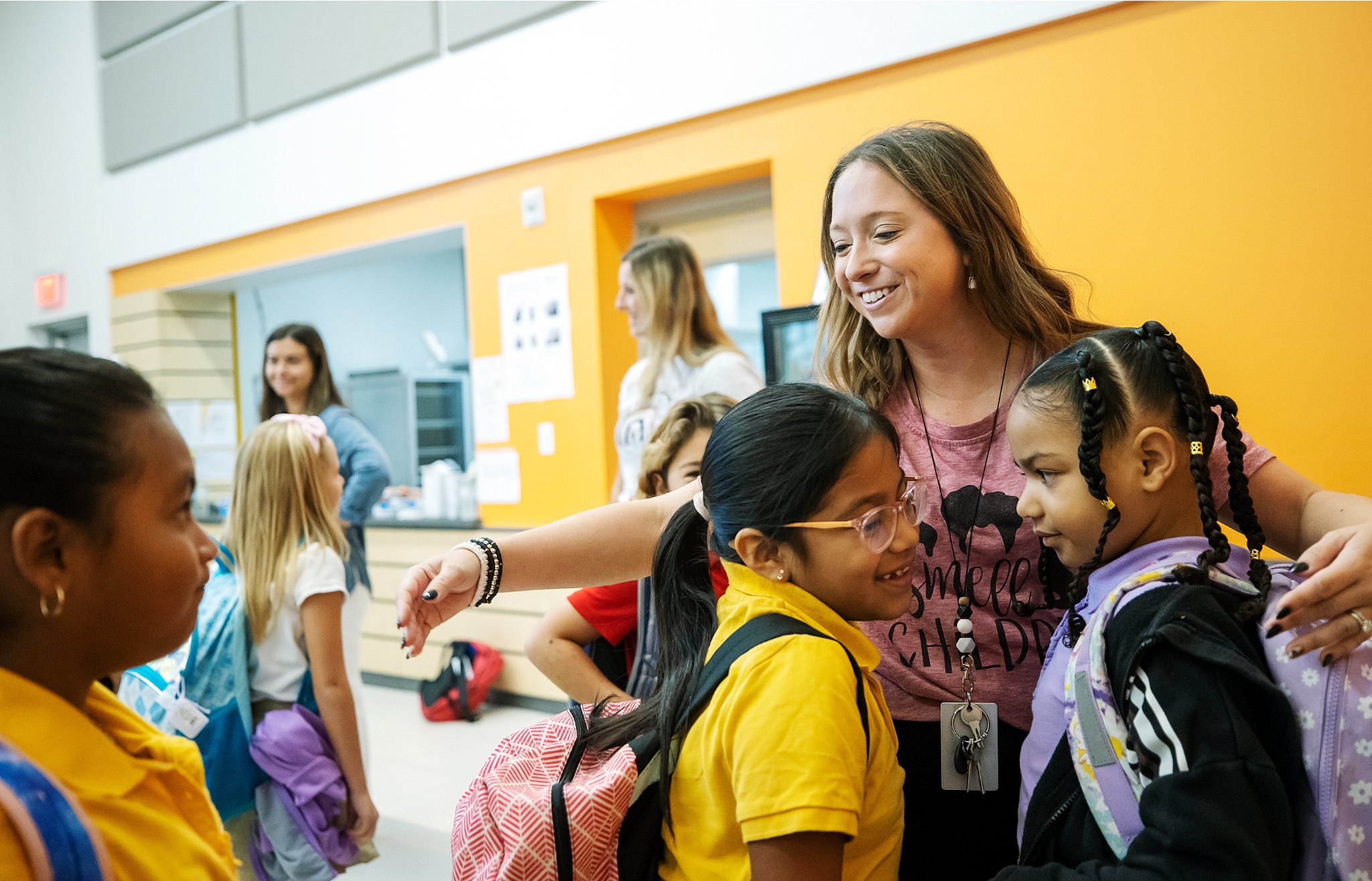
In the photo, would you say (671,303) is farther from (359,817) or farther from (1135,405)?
(1135,405)

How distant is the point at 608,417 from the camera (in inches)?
176

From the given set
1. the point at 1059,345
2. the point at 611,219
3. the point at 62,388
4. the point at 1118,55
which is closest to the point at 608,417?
the point at 611,219

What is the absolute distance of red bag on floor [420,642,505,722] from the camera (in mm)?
4617

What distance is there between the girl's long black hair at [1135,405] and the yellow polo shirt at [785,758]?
282 millimetres

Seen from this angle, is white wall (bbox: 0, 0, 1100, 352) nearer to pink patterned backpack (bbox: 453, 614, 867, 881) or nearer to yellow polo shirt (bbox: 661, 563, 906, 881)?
yellow polo shirt (bbox: 661, 563, 906, 881)

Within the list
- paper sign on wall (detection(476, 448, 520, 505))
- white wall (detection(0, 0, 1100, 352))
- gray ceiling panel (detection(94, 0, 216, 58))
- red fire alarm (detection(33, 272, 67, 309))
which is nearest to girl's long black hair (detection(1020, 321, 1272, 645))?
white wall (detection(0, 0, 1100, 352))

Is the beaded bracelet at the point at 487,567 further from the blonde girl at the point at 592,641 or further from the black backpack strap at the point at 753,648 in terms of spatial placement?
the blonde girl at the point at 592,641

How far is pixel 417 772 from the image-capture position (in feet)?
12.9

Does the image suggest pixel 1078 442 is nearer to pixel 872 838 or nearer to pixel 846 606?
pixel 846 606

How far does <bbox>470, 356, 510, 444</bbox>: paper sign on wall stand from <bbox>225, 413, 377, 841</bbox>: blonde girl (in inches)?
92.1

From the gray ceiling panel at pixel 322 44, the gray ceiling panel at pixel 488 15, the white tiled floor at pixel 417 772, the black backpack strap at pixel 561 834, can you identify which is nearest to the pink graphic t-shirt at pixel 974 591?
the black backpack strap at pixel 561 834

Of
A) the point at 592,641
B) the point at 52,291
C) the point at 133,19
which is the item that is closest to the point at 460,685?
the point at 592,641

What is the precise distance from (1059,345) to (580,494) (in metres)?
3.38

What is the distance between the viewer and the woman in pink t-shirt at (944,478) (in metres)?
1.24
